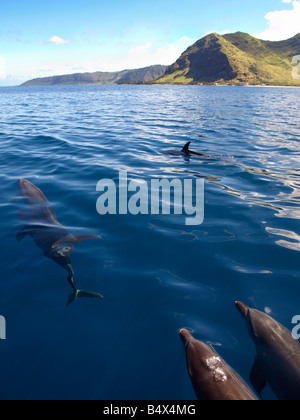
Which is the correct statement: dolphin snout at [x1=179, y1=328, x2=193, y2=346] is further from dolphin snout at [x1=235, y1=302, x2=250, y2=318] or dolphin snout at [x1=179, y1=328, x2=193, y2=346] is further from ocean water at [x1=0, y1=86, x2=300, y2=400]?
dolphin snout at [x1=235, y1=302, x2=250, y2=318]

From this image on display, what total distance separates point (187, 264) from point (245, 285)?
3.72 feet

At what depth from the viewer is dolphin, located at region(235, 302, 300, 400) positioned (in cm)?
304

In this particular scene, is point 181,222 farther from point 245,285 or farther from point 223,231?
point 245,285

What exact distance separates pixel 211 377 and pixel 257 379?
2.03ft

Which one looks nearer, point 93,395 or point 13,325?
point 93,395

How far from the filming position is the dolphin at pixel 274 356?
3035mm

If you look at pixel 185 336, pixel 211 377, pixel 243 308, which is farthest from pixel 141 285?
pixel 211 377

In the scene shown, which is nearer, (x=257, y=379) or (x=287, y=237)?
(x=257, y=379)

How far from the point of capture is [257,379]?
313 centimetres

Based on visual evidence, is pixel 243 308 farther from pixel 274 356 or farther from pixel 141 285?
pixel 141 285

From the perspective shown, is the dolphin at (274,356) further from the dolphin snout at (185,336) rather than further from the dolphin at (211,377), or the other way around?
the dolphin snout at (185,336)

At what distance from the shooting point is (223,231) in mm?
6117

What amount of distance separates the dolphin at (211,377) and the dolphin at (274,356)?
11.9 inches

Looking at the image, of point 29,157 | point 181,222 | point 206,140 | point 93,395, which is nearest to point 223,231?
point 181,222
